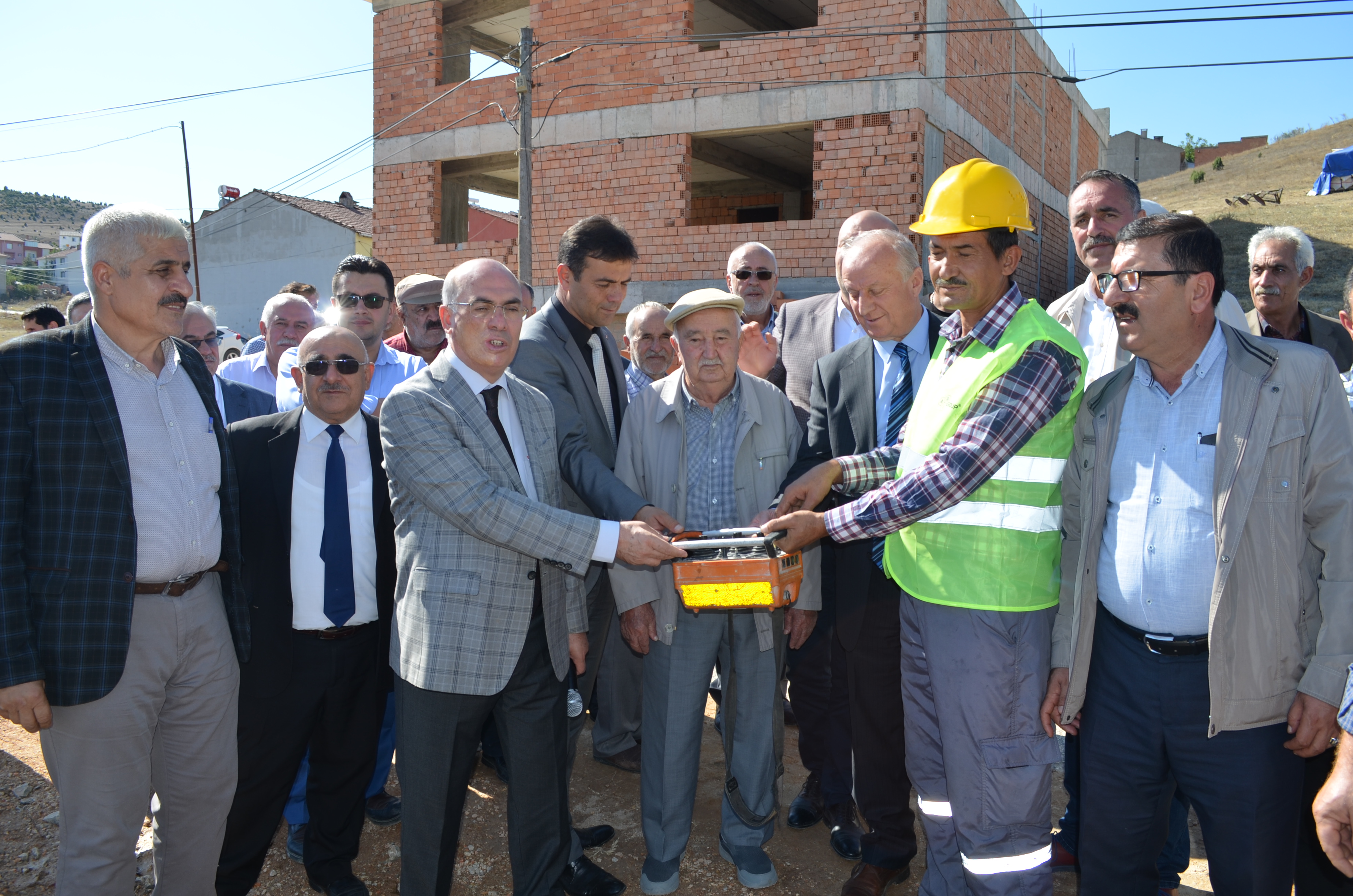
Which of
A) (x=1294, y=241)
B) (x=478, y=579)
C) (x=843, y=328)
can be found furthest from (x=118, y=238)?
(x=1294, y=241)

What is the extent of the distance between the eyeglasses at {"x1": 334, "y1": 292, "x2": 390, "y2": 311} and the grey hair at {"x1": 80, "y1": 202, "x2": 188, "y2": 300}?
2.30m

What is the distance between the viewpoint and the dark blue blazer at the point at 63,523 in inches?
97.7

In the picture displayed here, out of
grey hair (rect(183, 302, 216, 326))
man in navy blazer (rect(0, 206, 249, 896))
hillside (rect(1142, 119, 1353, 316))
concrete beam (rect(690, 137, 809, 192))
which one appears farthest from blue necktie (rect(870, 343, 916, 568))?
concrete beam (rect(690, 137, 809, 192))

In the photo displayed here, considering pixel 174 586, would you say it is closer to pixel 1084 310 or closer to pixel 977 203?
pixel 977 203

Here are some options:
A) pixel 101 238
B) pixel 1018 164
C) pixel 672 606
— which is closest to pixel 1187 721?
pixel 672 606

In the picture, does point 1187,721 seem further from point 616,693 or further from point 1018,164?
point 1018,164

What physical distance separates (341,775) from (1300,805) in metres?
3.43

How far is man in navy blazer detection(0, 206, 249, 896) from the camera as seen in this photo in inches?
99.6

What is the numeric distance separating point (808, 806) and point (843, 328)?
8.37ft

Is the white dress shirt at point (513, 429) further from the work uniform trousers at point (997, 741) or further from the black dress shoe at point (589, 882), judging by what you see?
the black dress shoe at point (589, 882)

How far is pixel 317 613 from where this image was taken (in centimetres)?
338

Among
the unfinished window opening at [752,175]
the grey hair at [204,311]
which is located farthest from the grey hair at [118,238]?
the unfinished window opening at [752,175]

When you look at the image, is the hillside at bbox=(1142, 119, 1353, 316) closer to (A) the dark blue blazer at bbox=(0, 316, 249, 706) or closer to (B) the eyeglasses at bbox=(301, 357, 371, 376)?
(B) the eyeglasses at bbox=(301, 357, 371, 376)

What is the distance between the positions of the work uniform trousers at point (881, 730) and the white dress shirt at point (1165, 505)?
0.98 m
